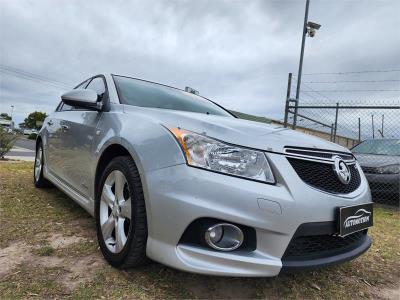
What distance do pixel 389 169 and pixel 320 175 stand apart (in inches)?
157

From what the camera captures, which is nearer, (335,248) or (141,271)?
(335,248)

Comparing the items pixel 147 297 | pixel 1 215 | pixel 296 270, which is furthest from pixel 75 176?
pixel 296 270

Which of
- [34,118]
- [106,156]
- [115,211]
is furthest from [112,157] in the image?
[34,118]

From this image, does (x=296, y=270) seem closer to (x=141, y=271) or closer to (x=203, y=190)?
(x=203, y=190)

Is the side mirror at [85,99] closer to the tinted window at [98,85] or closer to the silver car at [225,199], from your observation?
the tinted window at [98,85]

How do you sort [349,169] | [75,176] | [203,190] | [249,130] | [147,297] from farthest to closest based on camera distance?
[75,176]
[349,169]
[249,130]
[147,297]
[203,190]

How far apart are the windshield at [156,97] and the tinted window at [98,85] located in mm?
147

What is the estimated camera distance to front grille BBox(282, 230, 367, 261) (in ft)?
6.37

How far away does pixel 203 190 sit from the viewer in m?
1.85

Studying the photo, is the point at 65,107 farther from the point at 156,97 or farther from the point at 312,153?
the point at 312,153

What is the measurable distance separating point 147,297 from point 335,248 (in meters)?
1.16

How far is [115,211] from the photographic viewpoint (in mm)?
2357

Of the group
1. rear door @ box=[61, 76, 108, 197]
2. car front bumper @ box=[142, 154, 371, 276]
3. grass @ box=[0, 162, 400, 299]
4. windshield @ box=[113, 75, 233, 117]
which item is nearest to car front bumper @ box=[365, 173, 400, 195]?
grass @ box=[0, 162, 400, 299]

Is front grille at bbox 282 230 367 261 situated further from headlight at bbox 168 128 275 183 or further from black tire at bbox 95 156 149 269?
black tire at bbox 95 156 149 269
